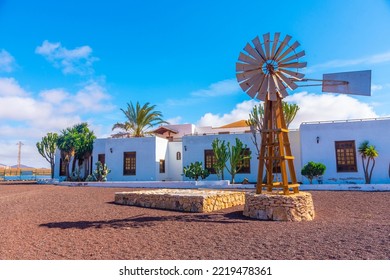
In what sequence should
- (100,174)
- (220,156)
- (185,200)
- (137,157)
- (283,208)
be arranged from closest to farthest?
(283,208)
(185,200)
(220,156)
(100,174)
(137,157)

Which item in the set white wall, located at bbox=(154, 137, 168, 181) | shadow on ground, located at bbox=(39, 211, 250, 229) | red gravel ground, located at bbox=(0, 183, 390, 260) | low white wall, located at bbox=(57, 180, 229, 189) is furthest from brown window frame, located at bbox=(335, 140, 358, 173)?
white wall, located at bbox=(154, 137, 168, 181)

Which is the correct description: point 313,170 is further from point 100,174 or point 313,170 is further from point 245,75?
point 100,174

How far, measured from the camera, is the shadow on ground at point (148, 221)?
7208mm

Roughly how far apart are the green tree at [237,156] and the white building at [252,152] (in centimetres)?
40

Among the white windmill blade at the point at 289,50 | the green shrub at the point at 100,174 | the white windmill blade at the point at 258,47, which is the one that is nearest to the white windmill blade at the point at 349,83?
the white windmill blade at the point at 289,50

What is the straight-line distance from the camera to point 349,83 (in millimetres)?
8836

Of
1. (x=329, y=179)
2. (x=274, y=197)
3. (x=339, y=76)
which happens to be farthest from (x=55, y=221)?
(x=329, y=179)

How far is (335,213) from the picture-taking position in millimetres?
8508

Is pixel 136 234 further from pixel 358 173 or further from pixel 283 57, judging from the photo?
pixel 358 173

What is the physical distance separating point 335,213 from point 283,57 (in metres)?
5.08

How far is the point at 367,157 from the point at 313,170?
328cm

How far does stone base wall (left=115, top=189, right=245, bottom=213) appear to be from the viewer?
9.26 meters

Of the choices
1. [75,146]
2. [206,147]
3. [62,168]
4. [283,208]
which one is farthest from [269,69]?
[62,168]

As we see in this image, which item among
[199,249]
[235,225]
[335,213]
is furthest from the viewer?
→ [335,213]
